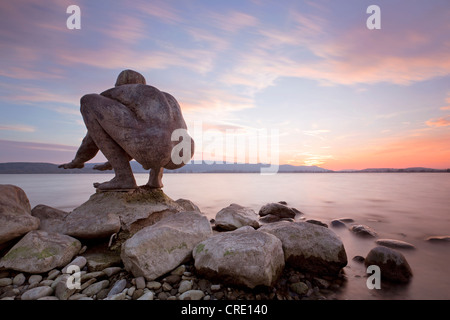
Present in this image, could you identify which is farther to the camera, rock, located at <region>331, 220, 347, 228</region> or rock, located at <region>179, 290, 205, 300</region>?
rock, located at <region>331, 220, 347, 228</region>

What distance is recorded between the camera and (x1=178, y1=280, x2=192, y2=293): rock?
2643 mm

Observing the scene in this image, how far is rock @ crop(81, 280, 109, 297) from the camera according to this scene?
8.45 feet

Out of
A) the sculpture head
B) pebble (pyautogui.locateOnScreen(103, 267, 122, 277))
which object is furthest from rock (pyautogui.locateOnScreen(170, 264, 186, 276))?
the sculpture head

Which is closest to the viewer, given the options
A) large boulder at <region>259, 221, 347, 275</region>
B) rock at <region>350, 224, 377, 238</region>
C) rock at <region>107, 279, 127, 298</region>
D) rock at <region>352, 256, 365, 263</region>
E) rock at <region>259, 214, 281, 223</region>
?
rock at <region>107, 279, 127, 298</region>

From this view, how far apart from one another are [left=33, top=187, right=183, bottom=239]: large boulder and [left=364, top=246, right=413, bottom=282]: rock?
4.00m

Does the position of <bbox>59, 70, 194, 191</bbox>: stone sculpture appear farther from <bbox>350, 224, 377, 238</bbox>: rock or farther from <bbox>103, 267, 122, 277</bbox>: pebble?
<bbox>350, 224, 377, 238</bbox>: rock

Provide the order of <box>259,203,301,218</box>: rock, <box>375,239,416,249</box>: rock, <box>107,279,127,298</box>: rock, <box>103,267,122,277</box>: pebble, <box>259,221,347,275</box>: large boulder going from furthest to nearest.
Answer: <box>259,203,301,218</box>: rock
<box>375,239,416,249</box>: rock
<box>259,221,347,275</box>: large boulder
<box>103,267,122,277</box>: pebble
<box>107,279,127,298</box>: rock

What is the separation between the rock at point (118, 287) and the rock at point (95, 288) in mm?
151

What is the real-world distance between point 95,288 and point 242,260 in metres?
1.92

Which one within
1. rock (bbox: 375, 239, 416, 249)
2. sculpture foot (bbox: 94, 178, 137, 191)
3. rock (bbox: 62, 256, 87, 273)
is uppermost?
sculpture foot (bbox: 94, 178, 137, 191)

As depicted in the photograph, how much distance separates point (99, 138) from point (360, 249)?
657cm

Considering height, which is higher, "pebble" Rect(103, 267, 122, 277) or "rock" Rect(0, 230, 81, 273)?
"rock" Rect(0, 230, 81, 273)

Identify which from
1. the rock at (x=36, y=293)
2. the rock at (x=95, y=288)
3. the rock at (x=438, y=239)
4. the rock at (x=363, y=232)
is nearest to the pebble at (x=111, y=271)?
the rock at (x=95, y=288)

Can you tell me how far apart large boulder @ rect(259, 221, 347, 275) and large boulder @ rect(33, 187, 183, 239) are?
2592mm
